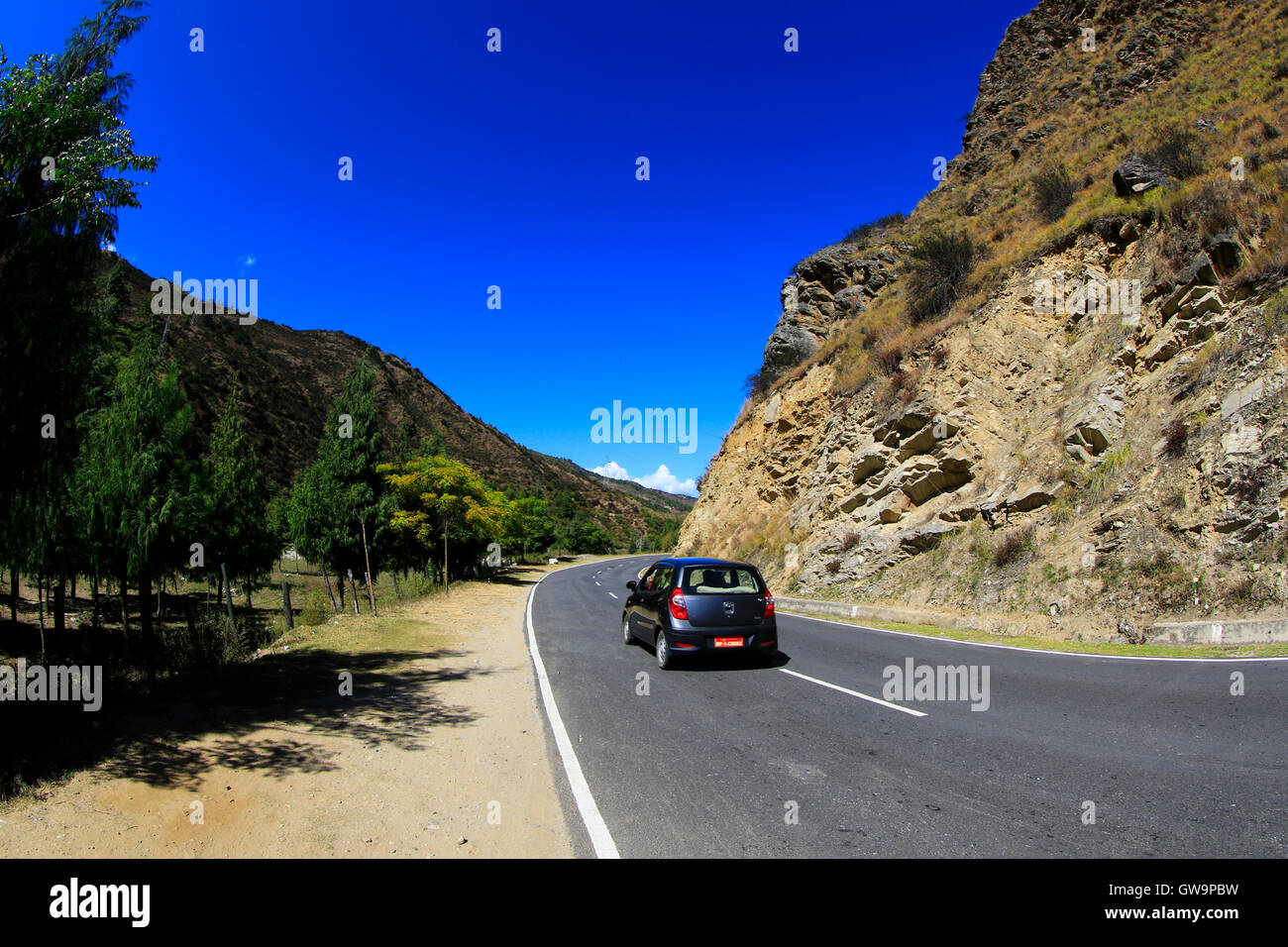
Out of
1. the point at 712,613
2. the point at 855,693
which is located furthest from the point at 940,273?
the point at 855,693

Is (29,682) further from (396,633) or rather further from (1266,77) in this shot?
(1266,77)

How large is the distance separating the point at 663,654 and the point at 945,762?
4860 millimetres

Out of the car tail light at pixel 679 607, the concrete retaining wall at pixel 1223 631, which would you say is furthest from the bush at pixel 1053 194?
the car tail light at pixel 679 607

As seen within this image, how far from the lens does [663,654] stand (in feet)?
30.9

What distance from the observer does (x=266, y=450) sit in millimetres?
64688

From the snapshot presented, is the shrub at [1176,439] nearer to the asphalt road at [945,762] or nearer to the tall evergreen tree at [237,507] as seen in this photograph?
the asphalt road at [945,762]

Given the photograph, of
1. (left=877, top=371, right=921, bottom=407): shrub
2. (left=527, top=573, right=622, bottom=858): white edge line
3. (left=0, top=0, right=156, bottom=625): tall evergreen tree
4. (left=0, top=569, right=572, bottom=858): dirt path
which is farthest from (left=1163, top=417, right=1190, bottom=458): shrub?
(left=0, top=0, right=156, bottom=625): tall evergreen tree

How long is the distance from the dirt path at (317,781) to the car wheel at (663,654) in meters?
2.03

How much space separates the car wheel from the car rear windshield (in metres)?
0.83

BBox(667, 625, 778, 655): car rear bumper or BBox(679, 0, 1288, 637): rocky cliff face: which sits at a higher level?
BBox(679, 0, 1288, 637): rocky cliff face

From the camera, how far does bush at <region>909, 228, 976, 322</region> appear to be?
2289cm

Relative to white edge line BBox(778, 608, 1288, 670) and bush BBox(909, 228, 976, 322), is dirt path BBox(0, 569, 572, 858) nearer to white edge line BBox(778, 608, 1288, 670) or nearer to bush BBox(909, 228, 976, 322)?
white edge line BBox(778, 608, 1288, 670)
